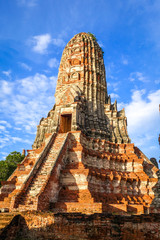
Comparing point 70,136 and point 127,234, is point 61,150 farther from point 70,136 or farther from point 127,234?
point 127,234

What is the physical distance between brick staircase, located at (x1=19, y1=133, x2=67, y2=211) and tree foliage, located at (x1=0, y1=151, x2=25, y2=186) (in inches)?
614

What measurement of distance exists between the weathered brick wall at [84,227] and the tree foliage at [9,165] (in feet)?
68.4

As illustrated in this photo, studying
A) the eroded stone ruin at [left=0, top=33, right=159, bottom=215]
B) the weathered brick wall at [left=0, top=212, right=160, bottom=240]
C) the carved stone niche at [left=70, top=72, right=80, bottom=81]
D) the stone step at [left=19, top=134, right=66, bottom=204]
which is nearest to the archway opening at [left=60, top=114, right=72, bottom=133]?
the eroded stone ruin at [left=0, top=33, right=159, bottom=215]

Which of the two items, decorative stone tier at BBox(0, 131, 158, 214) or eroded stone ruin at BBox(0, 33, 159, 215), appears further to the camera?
eroded stone ruin at BBox(0, 33, 159, 215)

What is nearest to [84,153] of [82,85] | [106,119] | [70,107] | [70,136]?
[70,136]

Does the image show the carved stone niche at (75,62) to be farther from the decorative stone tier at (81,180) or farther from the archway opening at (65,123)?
the decorative stone tier at (81,180)

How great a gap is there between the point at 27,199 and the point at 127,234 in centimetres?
595

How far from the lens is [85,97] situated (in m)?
23.3

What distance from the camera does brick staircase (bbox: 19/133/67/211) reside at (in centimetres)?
1040

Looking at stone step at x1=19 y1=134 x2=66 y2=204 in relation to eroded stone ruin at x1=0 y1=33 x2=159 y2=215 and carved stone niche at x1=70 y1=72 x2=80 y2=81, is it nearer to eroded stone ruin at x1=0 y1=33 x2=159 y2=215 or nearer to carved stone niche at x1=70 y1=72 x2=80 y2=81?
eroded stone ruin at x1=0 y1=33 x2=159 y2=215

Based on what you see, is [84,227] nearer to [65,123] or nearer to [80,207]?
[80,207]

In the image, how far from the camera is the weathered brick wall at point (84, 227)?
24.7ft

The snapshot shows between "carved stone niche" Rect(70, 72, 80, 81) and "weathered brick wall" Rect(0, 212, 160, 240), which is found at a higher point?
"carved stone niche" Rect(70, 72, 80, 81)

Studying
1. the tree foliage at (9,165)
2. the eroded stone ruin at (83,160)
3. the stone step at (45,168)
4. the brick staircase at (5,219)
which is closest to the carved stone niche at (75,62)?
the eroded stone ruin at (83,160)
